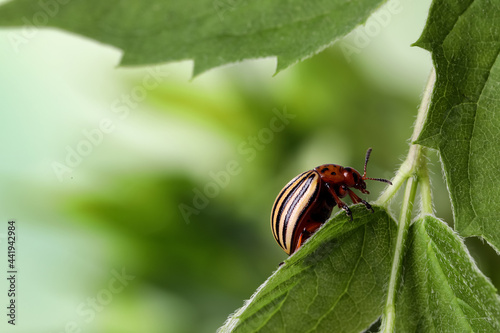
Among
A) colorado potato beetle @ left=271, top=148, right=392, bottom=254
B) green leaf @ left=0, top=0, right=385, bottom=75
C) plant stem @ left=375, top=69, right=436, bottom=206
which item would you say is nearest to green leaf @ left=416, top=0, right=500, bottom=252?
plant stem @ left=375, top=69, right=436, bottom=206

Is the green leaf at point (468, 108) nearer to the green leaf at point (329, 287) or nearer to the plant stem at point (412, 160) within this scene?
the plant stem at point (412, 160)

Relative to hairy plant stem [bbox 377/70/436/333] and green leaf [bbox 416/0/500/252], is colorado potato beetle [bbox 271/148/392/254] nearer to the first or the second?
hairy plant stem [bbox 377/70/436/333]

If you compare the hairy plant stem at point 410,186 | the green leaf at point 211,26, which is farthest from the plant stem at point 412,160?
the green leaf at point 211,26

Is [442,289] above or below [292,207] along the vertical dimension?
below

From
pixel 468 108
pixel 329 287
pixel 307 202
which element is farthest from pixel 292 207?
pixel 468 108

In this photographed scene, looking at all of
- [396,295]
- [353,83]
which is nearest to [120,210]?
[353,83]

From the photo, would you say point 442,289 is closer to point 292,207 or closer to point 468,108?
point 468,108
